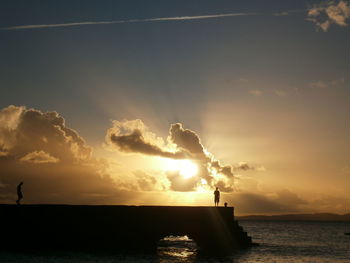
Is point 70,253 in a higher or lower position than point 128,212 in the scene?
lower

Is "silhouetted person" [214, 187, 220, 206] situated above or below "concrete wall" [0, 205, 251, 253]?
above

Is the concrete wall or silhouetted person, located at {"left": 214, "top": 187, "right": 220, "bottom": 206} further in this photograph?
silhouetted person, located at {"left": 214, "top": 187, "right": 220, "bottom": 206}

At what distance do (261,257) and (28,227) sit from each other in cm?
1911

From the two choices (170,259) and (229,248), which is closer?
(170,259)

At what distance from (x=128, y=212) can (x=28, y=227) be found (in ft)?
27.0

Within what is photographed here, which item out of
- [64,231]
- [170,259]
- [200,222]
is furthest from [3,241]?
[200,222]

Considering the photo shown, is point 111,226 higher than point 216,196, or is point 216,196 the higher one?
point 216,196

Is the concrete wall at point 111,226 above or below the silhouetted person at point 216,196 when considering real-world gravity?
below

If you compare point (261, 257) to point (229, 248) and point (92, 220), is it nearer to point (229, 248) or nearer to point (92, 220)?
point (229, 248)

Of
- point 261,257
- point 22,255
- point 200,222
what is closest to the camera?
point 22,255

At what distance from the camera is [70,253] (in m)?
33.5

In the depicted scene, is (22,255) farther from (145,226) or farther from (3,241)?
(145,226)

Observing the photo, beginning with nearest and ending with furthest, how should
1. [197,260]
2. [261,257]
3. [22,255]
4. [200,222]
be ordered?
→ [22,255]
[197,260]
[261,257]
[200,222]

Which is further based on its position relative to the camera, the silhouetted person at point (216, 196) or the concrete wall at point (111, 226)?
the silhouetted person at point (216, 196)
